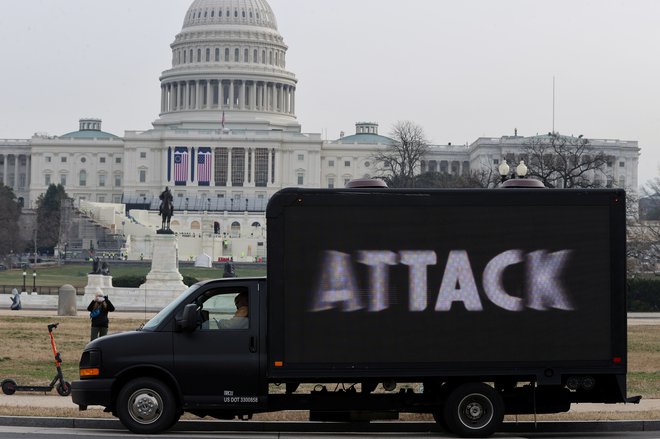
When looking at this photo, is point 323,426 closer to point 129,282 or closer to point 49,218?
point 129,282

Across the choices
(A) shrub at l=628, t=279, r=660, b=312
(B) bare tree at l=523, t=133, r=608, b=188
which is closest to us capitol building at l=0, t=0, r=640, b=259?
(B) bare tree at l=523, t=133, r=608, b=188

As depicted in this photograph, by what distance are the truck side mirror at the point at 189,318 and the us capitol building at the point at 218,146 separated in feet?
510

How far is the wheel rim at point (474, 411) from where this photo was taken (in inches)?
752

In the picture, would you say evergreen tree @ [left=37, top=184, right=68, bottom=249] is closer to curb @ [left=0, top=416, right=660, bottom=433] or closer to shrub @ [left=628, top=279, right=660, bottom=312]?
shrub @ [left=628, top=279, right=660, bottom=312]

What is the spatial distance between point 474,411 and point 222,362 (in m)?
3.20

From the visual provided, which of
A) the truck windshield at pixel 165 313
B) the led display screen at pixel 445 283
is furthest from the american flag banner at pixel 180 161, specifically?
the led display screen at pixel 445 283

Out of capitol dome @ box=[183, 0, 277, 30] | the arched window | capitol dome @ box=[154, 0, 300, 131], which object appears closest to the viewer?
the arched window

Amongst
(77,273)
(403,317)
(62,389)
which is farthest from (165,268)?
(403,317)

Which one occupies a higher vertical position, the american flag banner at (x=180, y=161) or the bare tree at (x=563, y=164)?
the american flag banner at (x=180, y=161)

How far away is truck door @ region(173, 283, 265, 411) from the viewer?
62.6 feet

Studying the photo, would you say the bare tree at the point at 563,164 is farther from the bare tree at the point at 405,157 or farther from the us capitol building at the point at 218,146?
the us capitol building at the point at 218,146

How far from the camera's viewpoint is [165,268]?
70.1 m

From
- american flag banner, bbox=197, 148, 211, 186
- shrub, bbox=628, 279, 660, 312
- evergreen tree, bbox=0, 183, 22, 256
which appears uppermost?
american flag banner, bbox=197, 148, 211, 186

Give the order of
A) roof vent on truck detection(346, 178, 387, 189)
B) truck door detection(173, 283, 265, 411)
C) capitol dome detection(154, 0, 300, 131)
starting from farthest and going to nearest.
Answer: capitol dome detection(154, 0, 300, 131) → roof vent on truck detection(346, 178, 387, 189) → truck door detection(173, 283, 265, 411)
